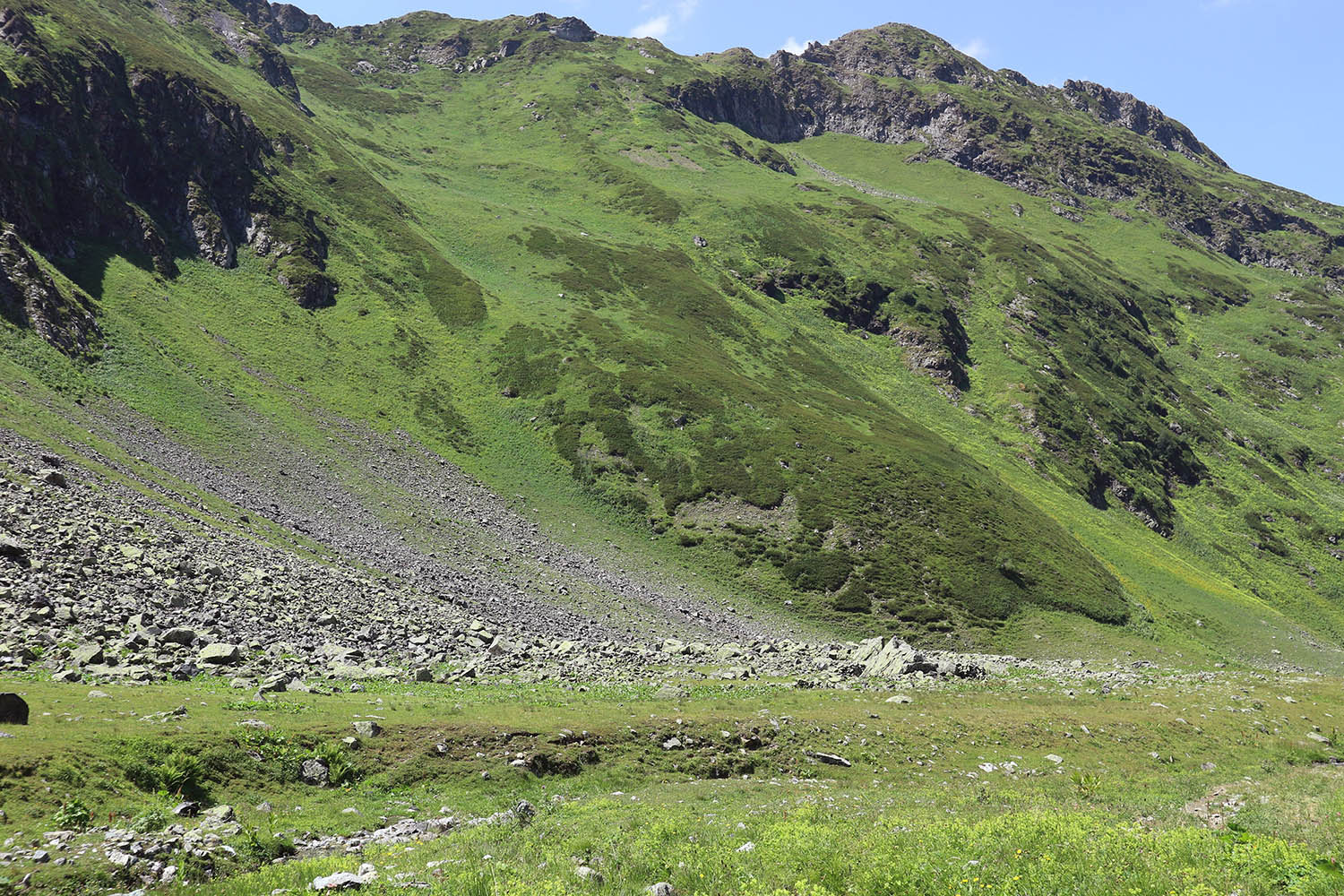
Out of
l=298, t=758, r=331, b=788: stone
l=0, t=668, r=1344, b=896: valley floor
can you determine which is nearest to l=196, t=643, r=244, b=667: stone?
l=0, t=668, r=1344, b=896: valley floor

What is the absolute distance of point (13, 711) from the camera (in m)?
14.5

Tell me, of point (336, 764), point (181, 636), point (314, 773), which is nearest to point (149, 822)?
point (314, 773)

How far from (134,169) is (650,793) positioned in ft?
351

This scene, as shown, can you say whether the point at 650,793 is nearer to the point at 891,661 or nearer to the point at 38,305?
the point at 891,661

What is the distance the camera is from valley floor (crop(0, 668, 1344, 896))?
10.4 meters

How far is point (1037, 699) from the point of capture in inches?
1237

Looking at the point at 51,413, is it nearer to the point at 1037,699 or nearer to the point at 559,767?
the point at 559,767

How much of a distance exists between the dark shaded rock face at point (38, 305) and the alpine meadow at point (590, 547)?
383mm


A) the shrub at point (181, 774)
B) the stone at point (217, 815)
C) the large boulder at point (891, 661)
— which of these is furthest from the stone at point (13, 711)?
the large boulder at point (891, 661)

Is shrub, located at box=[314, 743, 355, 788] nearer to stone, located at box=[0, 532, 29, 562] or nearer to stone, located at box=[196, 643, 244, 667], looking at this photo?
stone, located at box=[196, 643, 244, 667]

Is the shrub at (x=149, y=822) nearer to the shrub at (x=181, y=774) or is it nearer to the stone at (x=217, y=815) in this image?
the stone at (x=217, y=815)

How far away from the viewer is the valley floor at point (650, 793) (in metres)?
10.4

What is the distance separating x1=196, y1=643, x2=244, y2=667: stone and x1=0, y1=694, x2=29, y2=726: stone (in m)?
8.53

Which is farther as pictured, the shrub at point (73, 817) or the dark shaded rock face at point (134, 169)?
the dark shaded rock face at point (134, 169)
